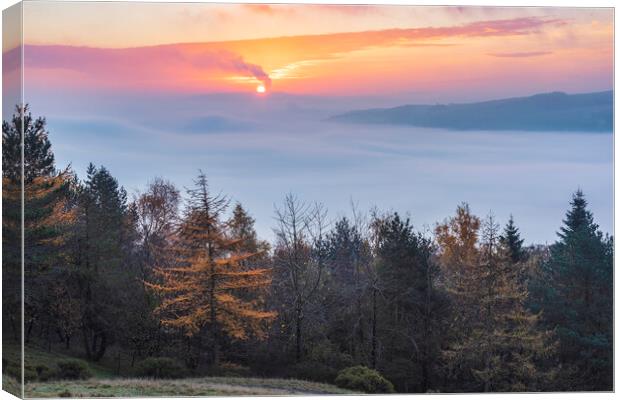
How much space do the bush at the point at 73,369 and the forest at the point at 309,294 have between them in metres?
A: 0.24

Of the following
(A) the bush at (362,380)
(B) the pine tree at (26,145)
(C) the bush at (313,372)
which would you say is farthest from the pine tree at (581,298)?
(B) the pine tree at (26,145)

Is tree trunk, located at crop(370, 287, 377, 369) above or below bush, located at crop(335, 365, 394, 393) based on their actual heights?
above

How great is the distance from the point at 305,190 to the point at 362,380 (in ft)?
9.85

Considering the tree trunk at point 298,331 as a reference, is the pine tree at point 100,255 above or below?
above

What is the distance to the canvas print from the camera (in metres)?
16.9

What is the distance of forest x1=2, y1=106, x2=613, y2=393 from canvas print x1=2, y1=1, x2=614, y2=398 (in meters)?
0.04

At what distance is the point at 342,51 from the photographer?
17438 millimetres

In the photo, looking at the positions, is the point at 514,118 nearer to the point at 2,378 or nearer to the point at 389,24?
the point at 389,24

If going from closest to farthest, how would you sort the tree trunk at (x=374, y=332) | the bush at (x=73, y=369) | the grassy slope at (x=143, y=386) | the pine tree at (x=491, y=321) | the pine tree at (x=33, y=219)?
the pine tree at (x=33, y=219)
the grassy slope at (x=143, y=386)
the bush at (x=73, y=369)
the tree trunk at (x=374, y=332)
the pine tree at (x=491, y=321)

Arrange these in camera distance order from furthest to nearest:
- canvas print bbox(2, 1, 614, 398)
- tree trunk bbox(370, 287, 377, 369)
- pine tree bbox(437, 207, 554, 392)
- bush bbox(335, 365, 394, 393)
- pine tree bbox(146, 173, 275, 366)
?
pine tree bbox(437, 207, 554, 392)
tree trunk bbox(370, 287, 377, 369)
pine tree bbox(146, 173, 275, 366)
bush bbox(335, 365, 394, 393)
canvas print bbox(2, 1, 614, 398)

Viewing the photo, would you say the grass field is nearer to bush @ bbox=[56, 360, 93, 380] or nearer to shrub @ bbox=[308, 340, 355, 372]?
bush @ bbox=[56, 360, 93, 380]

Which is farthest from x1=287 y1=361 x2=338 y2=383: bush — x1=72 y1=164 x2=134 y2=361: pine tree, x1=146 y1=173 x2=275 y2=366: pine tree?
x1=72 y1=164 x2=134 y2=361: pine tree

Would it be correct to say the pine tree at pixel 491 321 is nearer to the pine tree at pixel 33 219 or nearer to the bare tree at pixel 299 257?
the bare tree at pixel 299 257

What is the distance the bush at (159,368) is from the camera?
56.8 ft
